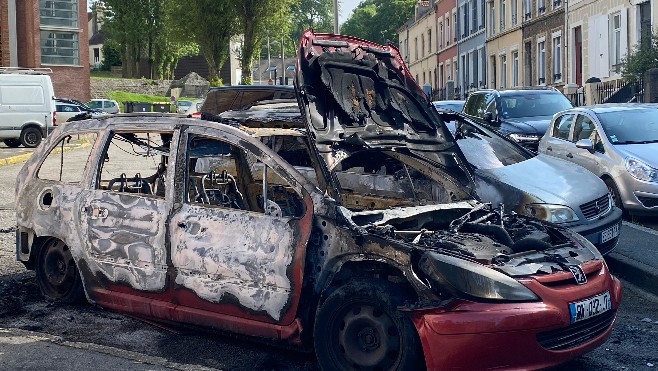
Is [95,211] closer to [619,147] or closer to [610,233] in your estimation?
[610,233]

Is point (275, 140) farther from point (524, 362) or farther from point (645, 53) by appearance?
point (645, 53)

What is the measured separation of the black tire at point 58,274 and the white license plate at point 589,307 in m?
3.80

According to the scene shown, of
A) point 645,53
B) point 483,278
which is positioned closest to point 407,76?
point 483,278

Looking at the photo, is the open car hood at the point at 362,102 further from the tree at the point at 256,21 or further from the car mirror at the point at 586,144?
the tree at the point at 256,21

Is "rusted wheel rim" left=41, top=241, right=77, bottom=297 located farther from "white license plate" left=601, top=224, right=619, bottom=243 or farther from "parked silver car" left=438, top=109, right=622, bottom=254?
"white license plate" left=601, top=224, right=619, bottom=243

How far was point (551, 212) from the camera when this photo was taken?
812 cm

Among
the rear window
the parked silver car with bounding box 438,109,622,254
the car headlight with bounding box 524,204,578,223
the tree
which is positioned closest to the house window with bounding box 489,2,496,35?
the tree

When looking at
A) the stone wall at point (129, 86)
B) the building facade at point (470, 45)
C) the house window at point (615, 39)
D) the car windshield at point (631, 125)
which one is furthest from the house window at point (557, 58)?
the stone wall at point (129, 86)

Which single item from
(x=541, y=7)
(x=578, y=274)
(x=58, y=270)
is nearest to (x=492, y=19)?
(x=541, y=7)

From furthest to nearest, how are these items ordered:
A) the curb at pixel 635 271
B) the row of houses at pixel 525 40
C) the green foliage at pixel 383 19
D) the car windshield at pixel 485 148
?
the green foliage at pixel 383 19 → the row of houses at pixel 525 40 → the car windshield at pixel 485 148 → the curb at pixel 635 271

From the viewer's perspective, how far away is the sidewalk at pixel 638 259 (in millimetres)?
8055

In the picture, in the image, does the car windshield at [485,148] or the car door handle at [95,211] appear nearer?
the car door handle at [95,211]

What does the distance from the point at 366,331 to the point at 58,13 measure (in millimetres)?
53924

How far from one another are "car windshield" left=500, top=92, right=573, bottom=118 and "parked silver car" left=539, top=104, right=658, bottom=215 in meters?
3.86
